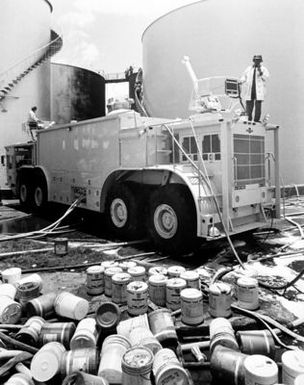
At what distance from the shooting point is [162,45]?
1772 cm

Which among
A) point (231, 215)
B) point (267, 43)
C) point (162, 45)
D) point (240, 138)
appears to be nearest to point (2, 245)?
point (231, 215)

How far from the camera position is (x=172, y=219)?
611cm

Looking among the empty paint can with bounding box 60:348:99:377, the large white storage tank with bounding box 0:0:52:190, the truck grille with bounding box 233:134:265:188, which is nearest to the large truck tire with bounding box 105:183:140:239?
the truck grille with bounding box 233:134:265:188

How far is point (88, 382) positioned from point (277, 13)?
15606mm

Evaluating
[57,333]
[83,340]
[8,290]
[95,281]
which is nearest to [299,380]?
[83,340]

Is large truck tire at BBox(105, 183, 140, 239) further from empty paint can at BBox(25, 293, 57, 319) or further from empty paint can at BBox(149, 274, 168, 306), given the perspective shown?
empty paint can at BBox(25, 293, 57, 319)

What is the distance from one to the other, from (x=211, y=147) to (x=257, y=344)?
3.75m

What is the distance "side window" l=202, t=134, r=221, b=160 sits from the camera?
5949 mm

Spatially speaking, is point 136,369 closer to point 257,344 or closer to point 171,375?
point 171,375

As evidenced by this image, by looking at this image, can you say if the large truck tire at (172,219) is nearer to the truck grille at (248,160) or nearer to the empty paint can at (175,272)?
the truck grille at (248,160)

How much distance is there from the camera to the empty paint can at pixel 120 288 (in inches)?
155

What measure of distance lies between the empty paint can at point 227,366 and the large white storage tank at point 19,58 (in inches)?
594

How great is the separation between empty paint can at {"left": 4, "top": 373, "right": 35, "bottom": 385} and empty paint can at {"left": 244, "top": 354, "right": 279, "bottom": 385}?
59.7 inches

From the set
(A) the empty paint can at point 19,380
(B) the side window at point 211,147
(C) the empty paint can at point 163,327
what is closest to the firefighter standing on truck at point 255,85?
(B) the side window at point 211,147
